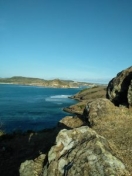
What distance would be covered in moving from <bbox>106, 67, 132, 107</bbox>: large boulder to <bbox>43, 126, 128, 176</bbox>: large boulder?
1258 centimetres

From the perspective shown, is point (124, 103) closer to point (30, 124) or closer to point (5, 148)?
point (5, 148)

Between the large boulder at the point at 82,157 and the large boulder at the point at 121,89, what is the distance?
12583 mm

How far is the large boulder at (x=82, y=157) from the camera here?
429 inches

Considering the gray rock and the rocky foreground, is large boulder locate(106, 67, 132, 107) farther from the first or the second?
the gray rock

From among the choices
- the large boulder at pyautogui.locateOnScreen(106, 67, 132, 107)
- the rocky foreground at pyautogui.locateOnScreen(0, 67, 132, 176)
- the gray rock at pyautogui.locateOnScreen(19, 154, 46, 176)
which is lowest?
the gray rock at pyautogui.locateOnScreen(19, 154, 46, 176)

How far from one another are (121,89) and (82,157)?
16103mm

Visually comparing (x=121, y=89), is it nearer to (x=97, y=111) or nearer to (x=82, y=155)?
(x=97, y=111)

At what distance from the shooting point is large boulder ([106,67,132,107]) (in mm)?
25484

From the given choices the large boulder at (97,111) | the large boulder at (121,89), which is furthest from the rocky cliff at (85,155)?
the large boulder at (121,89)

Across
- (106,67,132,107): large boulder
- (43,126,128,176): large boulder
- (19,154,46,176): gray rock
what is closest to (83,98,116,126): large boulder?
(106,67,132,107): large boulder

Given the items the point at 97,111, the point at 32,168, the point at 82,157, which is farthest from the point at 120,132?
the point at 97,111

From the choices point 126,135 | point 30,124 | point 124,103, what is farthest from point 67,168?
point 30,124

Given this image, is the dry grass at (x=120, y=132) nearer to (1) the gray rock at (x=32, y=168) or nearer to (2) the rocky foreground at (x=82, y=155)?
(2) the rocky foreground at (x=82, y=155)

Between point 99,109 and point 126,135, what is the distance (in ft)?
29.0
